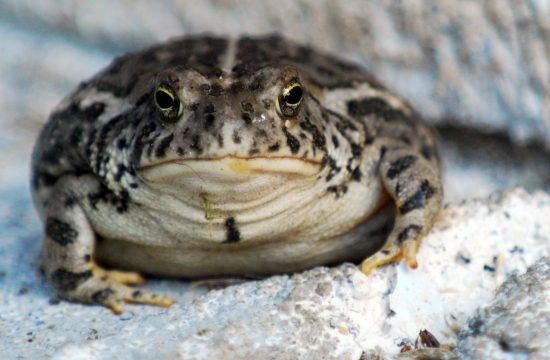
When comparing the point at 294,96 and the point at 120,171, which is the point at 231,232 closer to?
the point at 120,171

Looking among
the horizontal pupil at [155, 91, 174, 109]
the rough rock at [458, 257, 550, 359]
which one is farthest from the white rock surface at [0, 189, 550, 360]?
the horizontal pupil at [155, 91, 174, 109]

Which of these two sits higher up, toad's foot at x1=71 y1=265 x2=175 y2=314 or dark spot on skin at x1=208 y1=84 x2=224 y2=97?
dark spot on skin at x1=208 y1=84 x2=224 y2=97

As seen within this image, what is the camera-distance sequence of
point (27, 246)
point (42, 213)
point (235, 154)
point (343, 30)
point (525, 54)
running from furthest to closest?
point (343, 30) → point (525, 54) → point (27, 246) → point (42, 213) → point (235, 154)

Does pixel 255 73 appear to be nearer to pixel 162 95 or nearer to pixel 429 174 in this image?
pixel 162 95

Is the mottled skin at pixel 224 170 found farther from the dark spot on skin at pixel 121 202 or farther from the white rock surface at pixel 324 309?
the white rock surface at pixel 324 309

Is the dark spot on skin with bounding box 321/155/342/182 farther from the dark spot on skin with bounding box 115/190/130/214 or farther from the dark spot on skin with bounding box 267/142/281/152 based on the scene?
the dark spot on skin with bounding box 115/190/130/214

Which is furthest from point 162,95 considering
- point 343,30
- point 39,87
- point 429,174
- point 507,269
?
point 39,87

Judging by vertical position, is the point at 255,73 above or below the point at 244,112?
above
